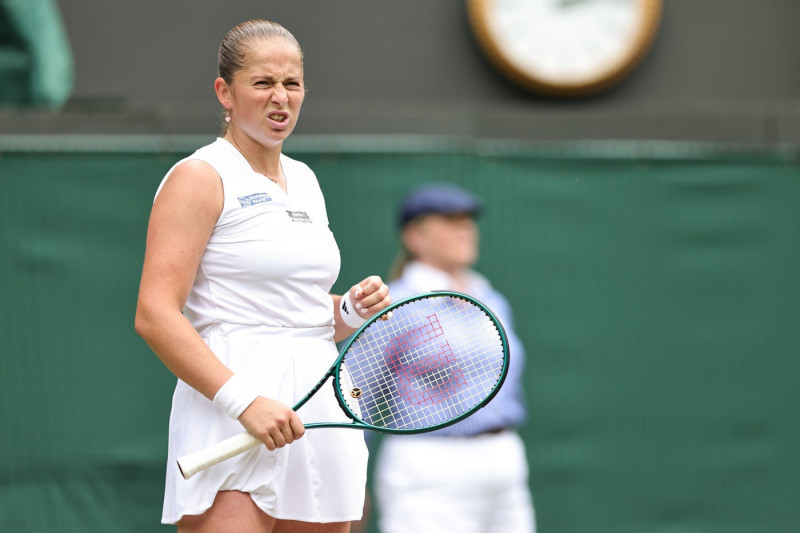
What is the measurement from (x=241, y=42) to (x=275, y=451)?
0.83 metres

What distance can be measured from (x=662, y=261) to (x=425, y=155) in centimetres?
126

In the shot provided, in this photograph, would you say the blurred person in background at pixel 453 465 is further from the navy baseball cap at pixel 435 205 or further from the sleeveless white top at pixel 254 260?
the sleeveless white top at pixel 254 260

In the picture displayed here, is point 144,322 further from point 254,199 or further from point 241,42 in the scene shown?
point 241,42

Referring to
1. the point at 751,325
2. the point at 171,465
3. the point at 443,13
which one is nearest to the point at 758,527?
the point at 751,325

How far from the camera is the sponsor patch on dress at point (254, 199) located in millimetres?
2537

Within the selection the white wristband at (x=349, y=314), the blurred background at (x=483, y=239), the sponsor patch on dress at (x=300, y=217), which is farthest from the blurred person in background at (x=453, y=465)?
the sponsor patch on dress at (x=300, y=217)

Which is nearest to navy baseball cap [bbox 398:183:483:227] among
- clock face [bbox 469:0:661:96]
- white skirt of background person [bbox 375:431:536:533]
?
white skirt of background person [bbox 375:431:536:533]

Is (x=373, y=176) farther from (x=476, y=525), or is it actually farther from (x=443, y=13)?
(x=476, y=525)

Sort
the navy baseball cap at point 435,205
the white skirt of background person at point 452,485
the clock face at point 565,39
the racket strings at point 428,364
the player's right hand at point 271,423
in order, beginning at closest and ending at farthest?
the player's right hand at point 271,423, the racket strings at point 428,364, the white skirt of background person at point 452,485, the navy baseball cap at point 435,205, the clock face at point 565,39

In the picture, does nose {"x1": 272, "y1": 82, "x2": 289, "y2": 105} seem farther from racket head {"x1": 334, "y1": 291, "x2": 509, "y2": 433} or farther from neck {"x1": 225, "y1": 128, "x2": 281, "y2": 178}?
racket head {"x1": 334, "y1": 291, "x2": 509, "y2": 433}

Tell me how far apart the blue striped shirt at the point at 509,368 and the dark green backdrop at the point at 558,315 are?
1.06 metres

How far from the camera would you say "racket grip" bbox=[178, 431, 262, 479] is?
7.93ft

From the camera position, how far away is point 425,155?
5875 mm

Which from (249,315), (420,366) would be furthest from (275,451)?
(420,366)
